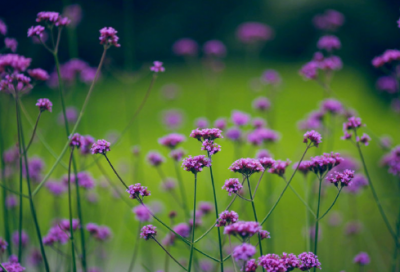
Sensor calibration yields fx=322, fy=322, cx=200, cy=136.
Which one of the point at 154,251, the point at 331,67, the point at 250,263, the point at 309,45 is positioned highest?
the point at 309,45

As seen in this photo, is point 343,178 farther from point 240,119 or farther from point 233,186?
point 240,119

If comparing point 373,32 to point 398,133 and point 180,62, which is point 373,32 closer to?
point 398,133

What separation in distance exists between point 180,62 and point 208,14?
90cm

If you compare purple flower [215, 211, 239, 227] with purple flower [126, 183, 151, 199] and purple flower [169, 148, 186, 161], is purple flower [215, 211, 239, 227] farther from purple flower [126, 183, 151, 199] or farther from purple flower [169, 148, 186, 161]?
purple flower [169, 148, 186, 161]

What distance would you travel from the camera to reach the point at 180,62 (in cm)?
471

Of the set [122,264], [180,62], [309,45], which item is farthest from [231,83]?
[122,264]

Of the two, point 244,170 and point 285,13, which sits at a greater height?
point 285,13

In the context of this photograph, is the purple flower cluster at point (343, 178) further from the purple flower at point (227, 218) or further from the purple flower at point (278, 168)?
the purple flower at point (227, 218)

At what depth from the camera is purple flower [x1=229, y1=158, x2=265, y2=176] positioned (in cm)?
84

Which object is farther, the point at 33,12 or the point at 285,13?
the point at 285,13

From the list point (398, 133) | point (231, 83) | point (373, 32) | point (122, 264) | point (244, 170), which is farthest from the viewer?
point (231, 83)

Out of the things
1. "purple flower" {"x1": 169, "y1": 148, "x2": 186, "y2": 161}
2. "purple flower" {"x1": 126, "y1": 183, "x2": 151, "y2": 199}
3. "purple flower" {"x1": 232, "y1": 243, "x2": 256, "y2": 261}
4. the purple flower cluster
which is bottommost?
"purple flower" {"x1": 232, "y1": 243, "x2": 256, "y2": 261}

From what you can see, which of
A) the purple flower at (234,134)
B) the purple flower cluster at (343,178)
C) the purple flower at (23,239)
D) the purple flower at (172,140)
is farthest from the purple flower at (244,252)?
the purple flower at (23,239)

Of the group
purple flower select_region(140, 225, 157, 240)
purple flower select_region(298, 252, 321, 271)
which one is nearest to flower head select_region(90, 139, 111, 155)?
purple flower select_region(140, 225, 157, 240)
